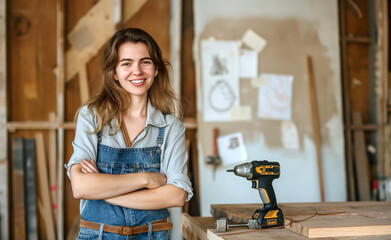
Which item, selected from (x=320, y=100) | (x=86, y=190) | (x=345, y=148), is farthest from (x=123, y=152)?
(x=345, y=148)

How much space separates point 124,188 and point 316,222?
85 centimetres

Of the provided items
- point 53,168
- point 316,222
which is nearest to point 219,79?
point 53,168

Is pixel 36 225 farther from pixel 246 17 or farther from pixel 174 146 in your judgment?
pixel 246 17

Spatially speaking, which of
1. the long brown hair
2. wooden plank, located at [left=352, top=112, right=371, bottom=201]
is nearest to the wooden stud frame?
the long brown hair

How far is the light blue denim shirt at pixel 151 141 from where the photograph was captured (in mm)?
1915

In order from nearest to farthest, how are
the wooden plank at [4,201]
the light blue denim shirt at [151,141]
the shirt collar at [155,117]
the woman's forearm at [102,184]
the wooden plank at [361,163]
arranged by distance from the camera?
the woman's forearm at [102,184]
the light blue denim shirt at [151,141]
the shirt collar at [155,117]
the wooden plank at [4,201]
the wooden plank at [361,163]

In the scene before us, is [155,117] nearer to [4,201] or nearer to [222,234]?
[222,234]

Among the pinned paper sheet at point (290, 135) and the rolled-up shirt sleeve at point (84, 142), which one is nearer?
the rolled-up shirt sleeve at point (84, 142)

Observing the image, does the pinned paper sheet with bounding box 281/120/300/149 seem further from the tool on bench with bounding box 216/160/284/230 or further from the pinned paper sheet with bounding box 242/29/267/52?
the tool on bench with bounding box 216/160/284/230

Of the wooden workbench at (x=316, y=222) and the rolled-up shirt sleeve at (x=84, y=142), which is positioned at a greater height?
the rolled-up shirt sleeve at (x=84, y=142)

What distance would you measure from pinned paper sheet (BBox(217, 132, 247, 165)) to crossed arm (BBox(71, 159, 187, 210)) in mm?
2309

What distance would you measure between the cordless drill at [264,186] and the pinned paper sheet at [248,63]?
255cm

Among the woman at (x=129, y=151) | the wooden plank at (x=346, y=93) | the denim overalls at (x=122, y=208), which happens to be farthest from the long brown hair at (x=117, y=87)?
the wooden plank at (x=346, y=93)

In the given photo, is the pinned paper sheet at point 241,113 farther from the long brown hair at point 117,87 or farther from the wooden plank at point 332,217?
Result: the long brown hair at point 117,87
